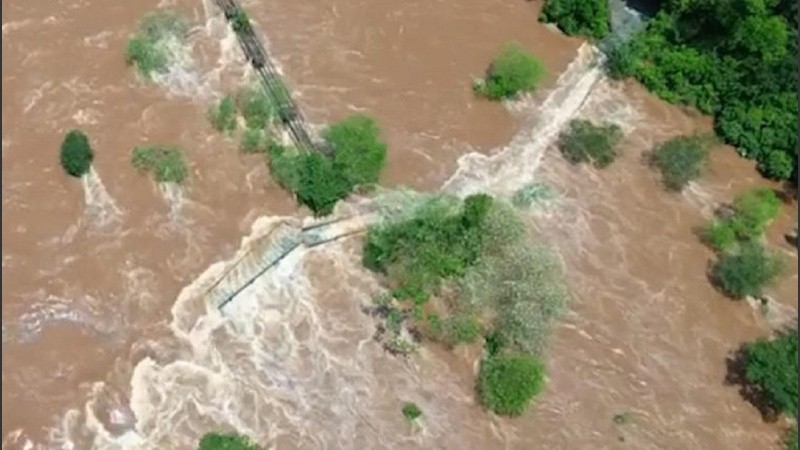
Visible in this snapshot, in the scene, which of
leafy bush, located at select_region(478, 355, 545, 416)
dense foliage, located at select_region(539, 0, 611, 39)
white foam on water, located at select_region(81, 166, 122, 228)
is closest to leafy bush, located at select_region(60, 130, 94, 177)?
white foam on water, located at select_region(81, 166, 122, 228)

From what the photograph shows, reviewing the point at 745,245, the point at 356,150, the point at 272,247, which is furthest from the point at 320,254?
the point at 745,245

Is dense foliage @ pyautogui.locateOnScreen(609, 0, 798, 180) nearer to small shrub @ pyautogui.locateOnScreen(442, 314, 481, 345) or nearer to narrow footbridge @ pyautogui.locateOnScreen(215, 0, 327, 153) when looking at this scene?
narrow footbridge @ pyautogui.locateOnScreen(215, 0, 327, 153)

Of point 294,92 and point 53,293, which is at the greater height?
point 294,92

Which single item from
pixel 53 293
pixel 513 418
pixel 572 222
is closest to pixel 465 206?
pixel 572 222

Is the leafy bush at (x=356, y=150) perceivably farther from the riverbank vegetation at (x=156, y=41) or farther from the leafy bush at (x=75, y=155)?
the leafy bush at (x=75, y=155)

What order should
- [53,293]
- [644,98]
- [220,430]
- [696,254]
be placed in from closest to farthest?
1. [220,430]
2. [53,293]
3. [696,254]
4. [644,98]

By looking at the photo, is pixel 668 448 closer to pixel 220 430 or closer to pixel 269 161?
pixel 220 430
